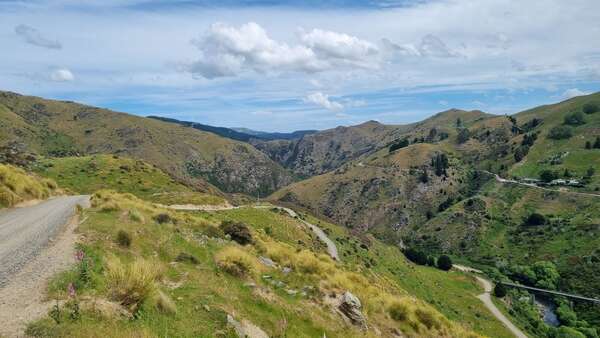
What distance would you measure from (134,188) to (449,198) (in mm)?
156845

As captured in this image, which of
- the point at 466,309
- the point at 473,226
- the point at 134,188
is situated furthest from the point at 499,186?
the point at 134,188

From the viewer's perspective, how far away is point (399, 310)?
71.8 ft

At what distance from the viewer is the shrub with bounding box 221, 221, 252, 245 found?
88.5ft

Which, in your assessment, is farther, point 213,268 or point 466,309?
point 466,309

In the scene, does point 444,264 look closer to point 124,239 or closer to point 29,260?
point 124,239

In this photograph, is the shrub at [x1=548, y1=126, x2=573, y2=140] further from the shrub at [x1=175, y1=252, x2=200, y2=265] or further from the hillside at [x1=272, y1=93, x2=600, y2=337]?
the shrub at [x1=175, y1=252, x2=200, y2=265]

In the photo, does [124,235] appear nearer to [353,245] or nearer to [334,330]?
[334,330]

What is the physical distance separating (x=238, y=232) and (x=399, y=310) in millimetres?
12310

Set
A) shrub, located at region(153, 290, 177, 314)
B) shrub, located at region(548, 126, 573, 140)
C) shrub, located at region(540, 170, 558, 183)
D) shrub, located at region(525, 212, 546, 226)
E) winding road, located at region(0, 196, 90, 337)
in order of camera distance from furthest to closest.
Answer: shrub, located at region(548, 126, 573, 140)
shrub, located at region(540, 170, 558, 183)
shrub, located at region(525, 212, 546, 226)
shrub, located at region(153, 290, 177, 314)
winding road, located at region(0, 196, 90, 337)

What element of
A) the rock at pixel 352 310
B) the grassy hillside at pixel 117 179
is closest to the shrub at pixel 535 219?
the grassy hillside at pixel 117 179

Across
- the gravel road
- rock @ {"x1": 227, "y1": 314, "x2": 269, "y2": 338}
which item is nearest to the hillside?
rock @ {"x1": 227, "y1": 314, "x2": 269, "y2": 338}

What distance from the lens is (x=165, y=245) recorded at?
18.8 m

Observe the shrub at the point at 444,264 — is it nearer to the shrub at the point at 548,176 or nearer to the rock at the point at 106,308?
the shrub at the point at 548,176

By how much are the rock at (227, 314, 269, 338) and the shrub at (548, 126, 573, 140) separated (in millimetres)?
227766
